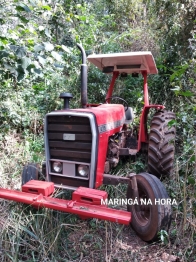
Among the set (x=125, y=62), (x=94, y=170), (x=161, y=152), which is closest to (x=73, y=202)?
(x=94, y=170)

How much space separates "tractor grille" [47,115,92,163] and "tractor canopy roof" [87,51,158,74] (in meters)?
1.28

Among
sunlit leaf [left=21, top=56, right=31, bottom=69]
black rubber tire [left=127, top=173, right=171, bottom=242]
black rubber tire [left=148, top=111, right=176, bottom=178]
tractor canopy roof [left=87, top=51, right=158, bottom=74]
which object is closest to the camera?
black rubber tire [left=127, top=173, right=171, bottom=242]

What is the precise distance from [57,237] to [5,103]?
10.9ft

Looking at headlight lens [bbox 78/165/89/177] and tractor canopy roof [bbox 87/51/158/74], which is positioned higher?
tractor canopy roof [bbox 87/51/158/74]

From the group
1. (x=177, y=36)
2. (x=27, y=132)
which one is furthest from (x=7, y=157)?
(x=177, y=36)

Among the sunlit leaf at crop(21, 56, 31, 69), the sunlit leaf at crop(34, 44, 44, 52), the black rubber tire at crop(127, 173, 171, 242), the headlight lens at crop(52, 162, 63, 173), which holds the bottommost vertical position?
the black rubber tire at crop(127, 173, 171, 242)

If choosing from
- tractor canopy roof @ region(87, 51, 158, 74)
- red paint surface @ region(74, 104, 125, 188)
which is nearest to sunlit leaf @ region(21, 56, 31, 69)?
red paint surface @ region(74, 104, 125, 188)

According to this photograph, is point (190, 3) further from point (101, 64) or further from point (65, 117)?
point (65, 117)

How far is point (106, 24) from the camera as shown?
8.86 m

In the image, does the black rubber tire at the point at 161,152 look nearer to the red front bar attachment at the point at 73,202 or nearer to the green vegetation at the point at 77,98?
the green vegetation at the point at 77,98

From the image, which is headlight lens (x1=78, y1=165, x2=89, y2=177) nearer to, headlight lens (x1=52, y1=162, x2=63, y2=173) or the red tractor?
the red tractor

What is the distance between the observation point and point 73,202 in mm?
2285

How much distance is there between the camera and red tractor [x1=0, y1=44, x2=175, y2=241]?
2.27m

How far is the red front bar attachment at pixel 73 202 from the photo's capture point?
2.12m
